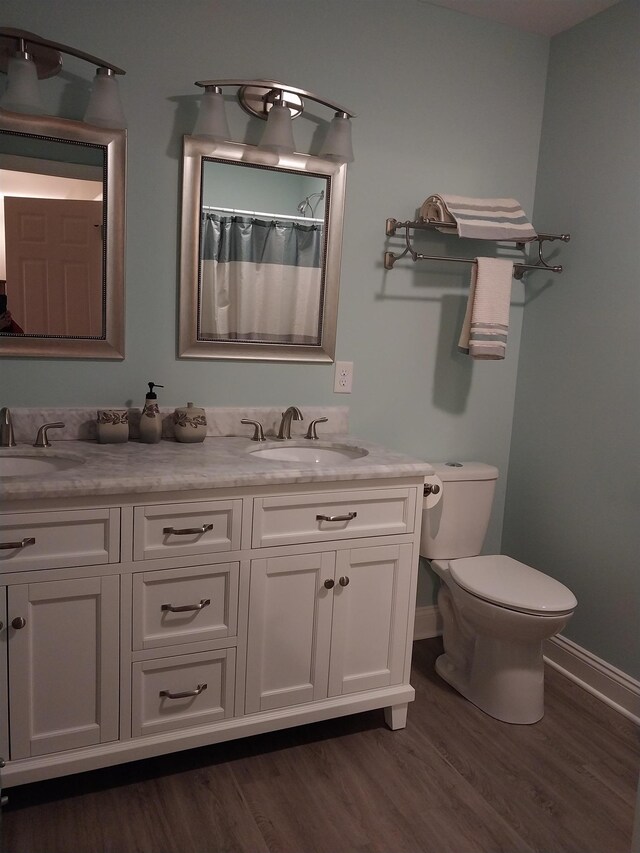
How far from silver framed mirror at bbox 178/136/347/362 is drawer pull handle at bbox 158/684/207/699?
104 centimetres

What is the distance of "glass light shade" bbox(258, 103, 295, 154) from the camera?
215cm

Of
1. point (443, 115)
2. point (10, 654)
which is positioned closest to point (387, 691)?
point (10, 654)

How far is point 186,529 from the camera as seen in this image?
1794mm

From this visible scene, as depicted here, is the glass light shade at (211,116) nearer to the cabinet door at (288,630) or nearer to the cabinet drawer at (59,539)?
the cabinet drawer at (59,539)

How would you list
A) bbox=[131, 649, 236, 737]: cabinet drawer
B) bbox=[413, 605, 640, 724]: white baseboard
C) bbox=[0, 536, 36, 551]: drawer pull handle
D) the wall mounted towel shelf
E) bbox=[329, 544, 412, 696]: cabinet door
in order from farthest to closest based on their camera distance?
the wall mounted towel shelf, bbox=[413, 605, 640, 724]: white baseboard, bbox=[329, 544, 412, 696]: cabinet door, bbox=[131, 649, 236, 737]: cabinet drawer, bbox=[0, 536, 36, 551]: drawer pull handle

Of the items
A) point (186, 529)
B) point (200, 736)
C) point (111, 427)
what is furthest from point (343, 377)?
point (200, 736)

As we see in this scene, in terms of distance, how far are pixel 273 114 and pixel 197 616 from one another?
1545 millimetres

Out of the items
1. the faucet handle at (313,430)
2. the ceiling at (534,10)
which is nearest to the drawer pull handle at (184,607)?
the faucet handle at (313,430)

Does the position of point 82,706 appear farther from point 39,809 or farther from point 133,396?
point 133,396

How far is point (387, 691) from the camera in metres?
2.16

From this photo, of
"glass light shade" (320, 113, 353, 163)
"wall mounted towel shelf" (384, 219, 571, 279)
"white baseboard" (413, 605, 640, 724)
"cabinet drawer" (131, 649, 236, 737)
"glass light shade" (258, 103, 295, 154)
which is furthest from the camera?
"wall mounted towel shelf" (384, 219, 571, 279)

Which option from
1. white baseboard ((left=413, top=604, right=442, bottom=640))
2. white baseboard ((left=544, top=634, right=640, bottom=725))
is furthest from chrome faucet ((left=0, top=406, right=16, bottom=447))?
white baseboard ((left=544, top=634, right=640, bottom=725))

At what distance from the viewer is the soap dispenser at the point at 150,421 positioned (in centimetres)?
211

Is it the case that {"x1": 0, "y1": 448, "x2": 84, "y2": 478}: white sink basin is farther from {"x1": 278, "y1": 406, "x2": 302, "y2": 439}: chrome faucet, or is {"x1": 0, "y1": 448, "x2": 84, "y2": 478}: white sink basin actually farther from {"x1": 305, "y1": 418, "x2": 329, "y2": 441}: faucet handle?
{"x1": 305, "y1": 418, "x2": 329, "y2": 441}: faucet handle
